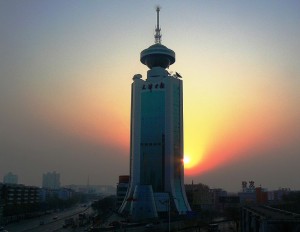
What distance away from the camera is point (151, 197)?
9519 cm

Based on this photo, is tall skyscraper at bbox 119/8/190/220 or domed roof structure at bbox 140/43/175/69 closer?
tall skyscraper at bbox 119/8/190/220

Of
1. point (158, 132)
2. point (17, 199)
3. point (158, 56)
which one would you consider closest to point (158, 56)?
point (158, 56)

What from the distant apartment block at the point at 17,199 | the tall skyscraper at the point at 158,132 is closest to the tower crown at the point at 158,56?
the tall skyscraper at the point at 158,132

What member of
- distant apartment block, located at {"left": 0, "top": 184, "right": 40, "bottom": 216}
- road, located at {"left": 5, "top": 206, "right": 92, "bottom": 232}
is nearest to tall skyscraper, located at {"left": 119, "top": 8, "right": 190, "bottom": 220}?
road, located at {"left": 5, "top": 206, "right": 92, "bottom": 232}

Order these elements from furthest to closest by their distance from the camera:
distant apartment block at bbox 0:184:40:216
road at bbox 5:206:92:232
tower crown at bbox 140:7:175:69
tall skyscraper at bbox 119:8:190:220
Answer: tower crown at bbox 140:7:175:69 < distant apartment block at bbox 0:184:40:216 < tall skyscraper at bbox 119:8:190:220 < road at bbox 5:206:92:232

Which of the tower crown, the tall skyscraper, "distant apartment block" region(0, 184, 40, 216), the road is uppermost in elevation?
the tower crown

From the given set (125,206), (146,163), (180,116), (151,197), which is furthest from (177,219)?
(180,116)

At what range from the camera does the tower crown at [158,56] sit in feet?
383

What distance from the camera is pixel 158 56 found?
117 m

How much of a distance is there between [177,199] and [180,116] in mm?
25138

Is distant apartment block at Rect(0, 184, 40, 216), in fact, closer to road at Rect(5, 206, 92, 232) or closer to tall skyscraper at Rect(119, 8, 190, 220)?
road at Rect(5, 206, 92, 232)

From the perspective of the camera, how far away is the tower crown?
116750 mm

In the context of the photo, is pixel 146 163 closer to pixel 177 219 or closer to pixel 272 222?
pixel 177 219

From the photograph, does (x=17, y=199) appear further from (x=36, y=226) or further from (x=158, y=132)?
(x=158, y=132)
